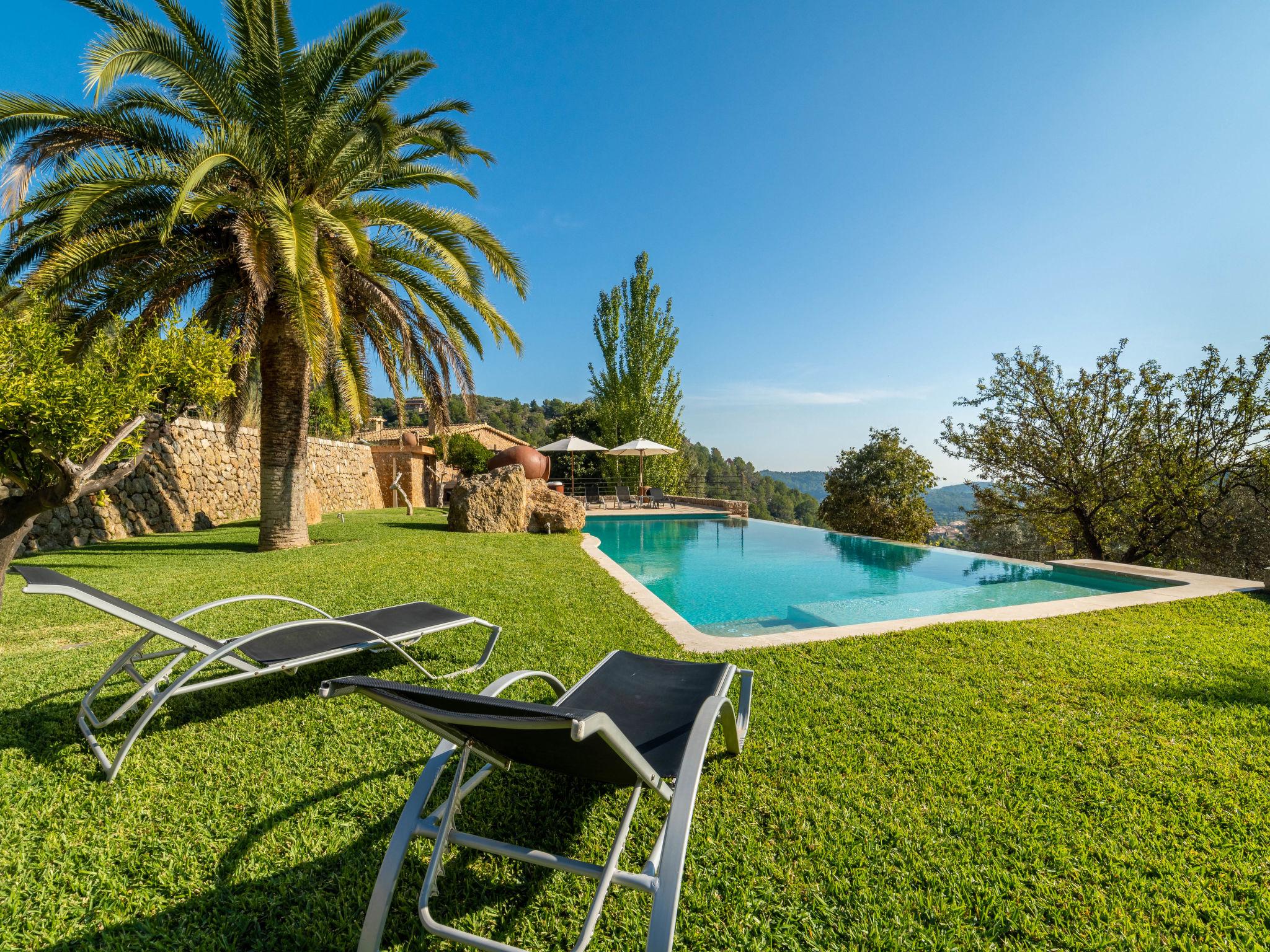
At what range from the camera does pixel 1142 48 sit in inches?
314

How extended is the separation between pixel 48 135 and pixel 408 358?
4.90m

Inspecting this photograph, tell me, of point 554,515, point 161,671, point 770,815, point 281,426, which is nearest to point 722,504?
point 554,515

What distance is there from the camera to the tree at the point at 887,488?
1773 centimetres

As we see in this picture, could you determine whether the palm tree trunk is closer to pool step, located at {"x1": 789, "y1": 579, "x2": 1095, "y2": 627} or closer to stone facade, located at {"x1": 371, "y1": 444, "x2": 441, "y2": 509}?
pool step, located at {"x1": 789, "y1": 579, "x2": 1095, "y2": 627}

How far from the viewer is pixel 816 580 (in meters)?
9.47

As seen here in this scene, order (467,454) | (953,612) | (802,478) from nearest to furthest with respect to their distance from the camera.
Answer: (953,612), (467,454), (802,478)

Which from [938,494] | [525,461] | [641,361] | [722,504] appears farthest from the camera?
[938,494]

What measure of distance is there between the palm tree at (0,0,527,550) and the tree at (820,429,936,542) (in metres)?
13.9

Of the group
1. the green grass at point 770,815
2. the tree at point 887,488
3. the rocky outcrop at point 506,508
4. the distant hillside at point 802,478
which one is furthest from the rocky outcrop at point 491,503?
the distant hillside at point 802,478

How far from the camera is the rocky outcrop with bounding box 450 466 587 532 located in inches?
450

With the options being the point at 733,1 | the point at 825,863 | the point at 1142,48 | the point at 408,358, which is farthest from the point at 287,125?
the point at 1142,48

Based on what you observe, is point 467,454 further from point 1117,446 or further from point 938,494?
point 938,494

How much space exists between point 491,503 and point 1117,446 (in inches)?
587

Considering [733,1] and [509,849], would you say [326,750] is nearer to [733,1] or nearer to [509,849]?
[509,849]
